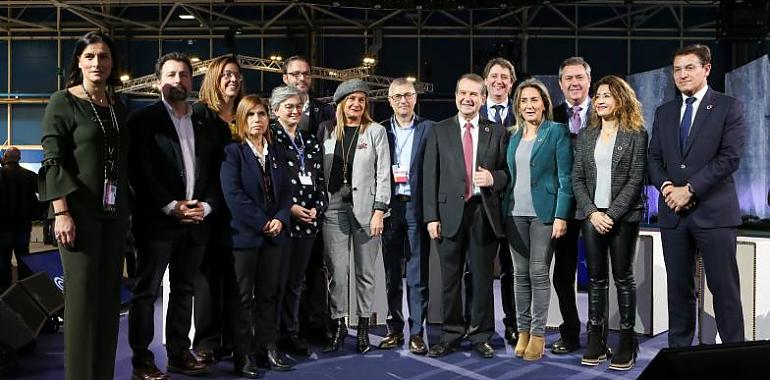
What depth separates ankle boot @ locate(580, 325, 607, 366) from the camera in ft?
13.1

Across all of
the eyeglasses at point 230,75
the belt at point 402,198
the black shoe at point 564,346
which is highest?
the eyeglasses at point 230,75

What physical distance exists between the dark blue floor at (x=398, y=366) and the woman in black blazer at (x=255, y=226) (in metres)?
0.18

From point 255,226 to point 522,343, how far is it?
173cm

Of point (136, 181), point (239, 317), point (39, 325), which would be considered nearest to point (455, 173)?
point (239, 317)

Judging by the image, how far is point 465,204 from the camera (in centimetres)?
415

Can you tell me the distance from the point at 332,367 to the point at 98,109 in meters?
1.86

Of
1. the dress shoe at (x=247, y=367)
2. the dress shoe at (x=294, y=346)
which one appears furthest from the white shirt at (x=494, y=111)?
the dress shoe at (x=247, y=367)

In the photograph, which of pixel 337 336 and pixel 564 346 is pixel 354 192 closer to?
pixel 337 336

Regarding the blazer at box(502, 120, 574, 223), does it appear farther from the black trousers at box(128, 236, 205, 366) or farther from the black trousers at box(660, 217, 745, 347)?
the black trousers at box(128, 236, 205, 366)

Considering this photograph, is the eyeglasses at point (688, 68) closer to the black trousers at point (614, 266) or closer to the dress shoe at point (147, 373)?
the black trousers at point (614, 266)

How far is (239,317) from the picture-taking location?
3699mm

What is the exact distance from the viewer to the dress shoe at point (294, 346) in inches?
164

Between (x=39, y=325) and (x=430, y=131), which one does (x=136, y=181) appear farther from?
(x=430, y=131)

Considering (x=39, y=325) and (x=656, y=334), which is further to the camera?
(x=656, y=334)
